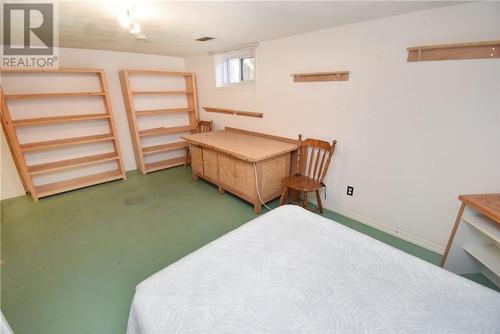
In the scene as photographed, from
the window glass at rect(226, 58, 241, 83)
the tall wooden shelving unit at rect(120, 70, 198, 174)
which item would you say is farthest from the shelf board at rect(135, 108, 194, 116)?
the window glass at rect(226, 58, 241, 83)

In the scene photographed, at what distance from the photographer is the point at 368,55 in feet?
7.00

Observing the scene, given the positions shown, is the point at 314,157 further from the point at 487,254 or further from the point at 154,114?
the point at 154,114

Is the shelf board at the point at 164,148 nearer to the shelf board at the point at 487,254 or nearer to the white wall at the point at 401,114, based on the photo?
the white wall at the point at 401,114

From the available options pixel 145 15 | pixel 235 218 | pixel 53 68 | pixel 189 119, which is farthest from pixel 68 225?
pixel 189 119

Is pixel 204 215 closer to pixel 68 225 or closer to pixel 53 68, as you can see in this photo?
pixel 68 225

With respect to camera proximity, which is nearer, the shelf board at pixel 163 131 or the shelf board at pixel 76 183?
the shelf board at pixel 76 183

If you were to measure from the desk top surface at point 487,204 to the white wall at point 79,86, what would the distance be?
4.42m

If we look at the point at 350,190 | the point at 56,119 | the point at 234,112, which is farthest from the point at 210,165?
the point at 56,119

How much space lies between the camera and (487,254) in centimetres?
Result: 152

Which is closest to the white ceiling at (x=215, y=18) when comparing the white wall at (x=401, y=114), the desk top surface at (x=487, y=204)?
the white wall at (x=401, y=114)

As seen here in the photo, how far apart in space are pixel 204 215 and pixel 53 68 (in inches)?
110

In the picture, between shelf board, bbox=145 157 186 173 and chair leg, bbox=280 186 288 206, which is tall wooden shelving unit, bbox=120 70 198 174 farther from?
chair leg, bbox=280 186 288 206

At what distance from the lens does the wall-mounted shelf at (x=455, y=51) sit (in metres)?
1.59

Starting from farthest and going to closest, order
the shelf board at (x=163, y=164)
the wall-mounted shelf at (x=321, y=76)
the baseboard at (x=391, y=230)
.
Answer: the shelf board at (x=163, y=164) → the wall-mounted shelf at (x=321, y=76) → the baseboard at (x=391, y=230)
